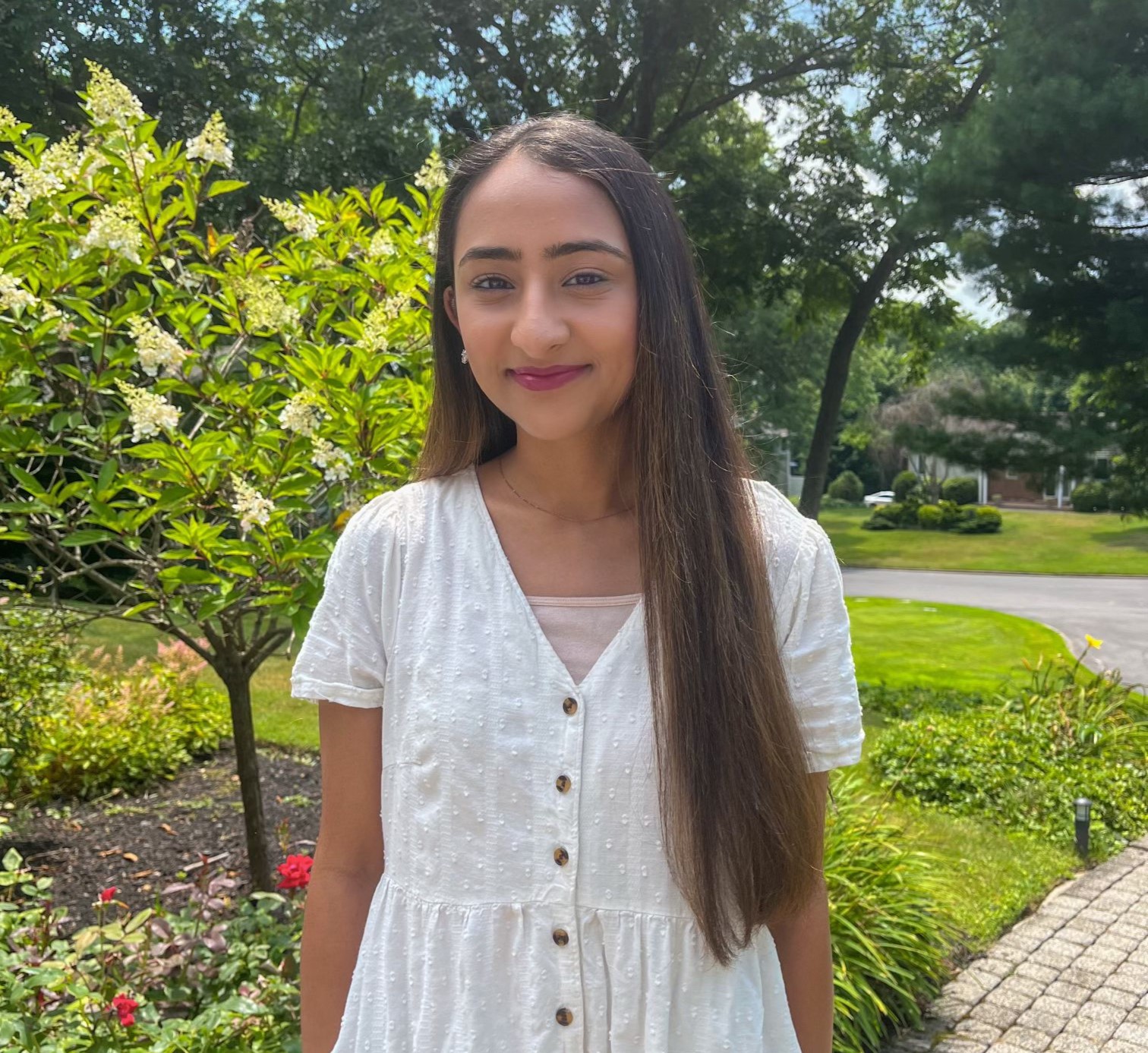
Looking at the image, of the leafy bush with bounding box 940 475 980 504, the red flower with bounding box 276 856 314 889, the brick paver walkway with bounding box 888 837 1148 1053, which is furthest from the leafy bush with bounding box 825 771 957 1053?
the leafy bush with bounding box 940 475 980 504

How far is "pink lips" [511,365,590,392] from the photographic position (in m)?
1.21

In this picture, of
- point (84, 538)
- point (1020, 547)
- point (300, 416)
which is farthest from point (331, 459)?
point (1020, 547)

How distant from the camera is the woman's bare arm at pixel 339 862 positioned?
126 cm

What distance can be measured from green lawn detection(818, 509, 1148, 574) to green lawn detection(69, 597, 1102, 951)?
20.3ft

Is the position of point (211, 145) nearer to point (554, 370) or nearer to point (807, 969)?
point (554, 370)

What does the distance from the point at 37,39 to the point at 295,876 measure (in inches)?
291

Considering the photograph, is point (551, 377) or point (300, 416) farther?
point (300, 416)

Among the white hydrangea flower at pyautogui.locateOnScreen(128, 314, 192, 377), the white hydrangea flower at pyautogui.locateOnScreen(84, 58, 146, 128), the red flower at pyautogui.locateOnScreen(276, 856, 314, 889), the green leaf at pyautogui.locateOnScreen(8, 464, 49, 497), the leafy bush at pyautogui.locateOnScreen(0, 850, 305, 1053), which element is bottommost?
the leafy bush at pyautogui.locateOnScreen(0, 850, 305, 1053)

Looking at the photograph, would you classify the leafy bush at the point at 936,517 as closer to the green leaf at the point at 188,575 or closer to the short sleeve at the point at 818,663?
the green leaf at the point at 188,575

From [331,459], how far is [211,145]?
1.05m

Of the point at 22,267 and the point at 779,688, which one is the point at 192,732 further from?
the point at 779,688

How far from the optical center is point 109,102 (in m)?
2.65

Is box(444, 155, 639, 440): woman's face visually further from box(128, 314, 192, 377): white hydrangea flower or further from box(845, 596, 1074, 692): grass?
box(845, 596, 1074, 692): grass

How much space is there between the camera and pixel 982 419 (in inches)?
303
